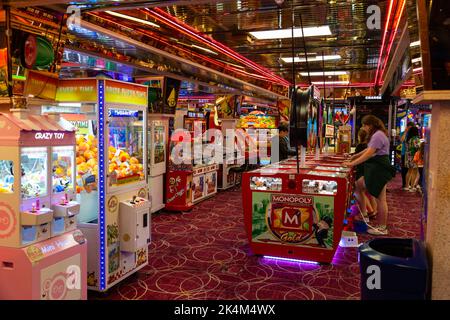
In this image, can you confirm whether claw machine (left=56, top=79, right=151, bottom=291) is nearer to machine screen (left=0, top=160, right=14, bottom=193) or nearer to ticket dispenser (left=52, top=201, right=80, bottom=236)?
ticket dispenser (left=52, top=201, right=80, bottom=236)

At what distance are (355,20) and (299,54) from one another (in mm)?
3118

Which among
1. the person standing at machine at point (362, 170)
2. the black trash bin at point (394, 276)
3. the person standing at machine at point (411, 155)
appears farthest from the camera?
the person standing at machine at point (411, 155)

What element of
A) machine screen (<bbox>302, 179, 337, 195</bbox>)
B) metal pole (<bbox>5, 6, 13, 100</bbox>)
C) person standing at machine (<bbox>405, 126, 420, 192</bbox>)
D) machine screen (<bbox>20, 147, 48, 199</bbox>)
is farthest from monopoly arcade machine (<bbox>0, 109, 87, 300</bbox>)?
person standing at machine (<bbox>405, 126, 420, 192</bbox>)

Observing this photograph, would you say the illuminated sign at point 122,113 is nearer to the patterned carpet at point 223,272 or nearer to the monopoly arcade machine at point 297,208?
the monopoly arcade machine at point 297,208

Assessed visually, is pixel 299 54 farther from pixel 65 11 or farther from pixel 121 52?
pixel 65 11

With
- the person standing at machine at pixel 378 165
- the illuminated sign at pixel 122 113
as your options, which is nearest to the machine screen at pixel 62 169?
the illuminated sign at pixel 122 113

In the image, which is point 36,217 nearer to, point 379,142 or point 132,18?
point 132,18

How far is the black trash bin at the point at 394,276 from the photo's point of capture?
7.49 feet

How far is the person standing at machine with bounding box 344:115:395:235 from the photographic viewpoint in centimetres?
572

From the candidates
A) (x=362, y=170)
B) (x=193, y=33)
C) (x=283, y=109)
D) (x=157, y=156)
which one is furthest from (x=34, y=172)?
(x=283, y=109)

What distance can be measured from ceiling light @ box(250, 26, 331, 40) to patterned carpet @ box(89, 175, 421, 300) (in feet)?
9.93

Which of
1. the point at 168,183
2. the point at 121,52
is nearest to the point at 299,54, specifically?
the point at 168,183

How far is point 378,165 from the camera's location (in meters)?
5.84

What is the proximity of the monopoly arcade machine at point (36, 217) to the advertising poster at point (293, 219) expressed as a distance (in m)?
2.14
